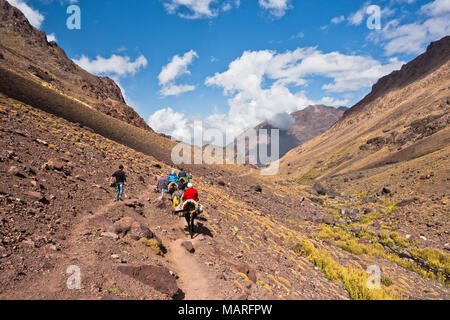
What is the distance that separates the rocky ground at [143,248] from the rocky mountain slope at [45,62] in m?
50.9

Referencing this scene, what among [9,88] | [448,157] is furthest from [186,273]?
[448,157]

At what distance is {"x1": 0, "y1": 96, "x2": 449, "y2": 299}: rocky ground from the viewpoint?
587cm

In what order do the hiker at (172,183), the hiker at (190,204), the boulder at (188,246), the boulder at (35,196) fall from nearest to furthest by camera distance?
the boulder at (35,196)
the boulder at (188,246)
the hiker at (190,204)
the hiker at (172,183)

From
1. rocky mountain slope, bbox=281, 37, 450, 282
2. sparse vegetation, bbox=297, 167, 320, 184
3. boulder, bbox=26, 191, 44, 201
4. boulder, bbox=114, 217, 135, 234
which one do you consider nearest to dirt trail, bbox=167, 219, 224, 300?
boulder, bbox=114, 217, 135, 234

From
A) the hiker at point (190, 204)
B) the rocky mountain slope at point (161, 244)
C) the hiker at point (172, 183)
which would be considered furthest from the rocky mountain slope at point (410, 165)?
the hiker at point (190, 204)

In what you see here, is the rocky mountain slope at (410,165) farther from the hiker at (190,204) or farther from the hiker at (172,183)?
the hiker at (190,204)

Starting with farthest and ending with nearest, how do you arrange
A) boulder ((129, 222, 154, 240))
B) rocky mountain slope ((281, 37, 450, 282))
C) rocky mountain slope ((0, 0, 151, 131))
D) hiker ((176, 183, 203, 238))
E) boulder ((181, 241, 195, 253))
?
rocky mountain slope ((0, 0, 151, 131)) → rocky mountain slope ((281, 37, 450, 282)) → hiker ((176, 183, 203, 238)) → boulder ((181, 241, 195, 253)) → boulder ((129, 222, 154, 240))

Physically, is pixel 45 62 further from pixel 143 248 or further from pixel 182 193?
pixel 143 248

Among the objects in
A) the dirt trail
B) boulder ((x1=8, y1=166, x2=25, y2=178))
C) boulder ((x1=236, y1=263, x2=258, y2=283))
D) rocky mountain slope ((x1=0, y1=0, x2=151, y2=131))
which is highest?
rocky mountain slope ((x1=0, y1=0, x2=151, y2=131))

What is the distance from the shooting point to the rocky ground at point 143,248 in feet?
19.3

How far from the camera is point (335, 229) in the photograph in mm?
22703

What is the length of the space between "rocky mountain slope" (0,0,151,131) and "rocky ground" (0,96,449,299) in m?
50.9

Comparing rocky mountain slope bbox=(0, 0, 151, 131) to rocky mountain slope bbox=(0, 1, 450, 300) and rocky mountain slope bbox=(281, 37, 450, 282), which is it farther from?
rocky mountain slope bbox=(281, 37, 450, 282)
